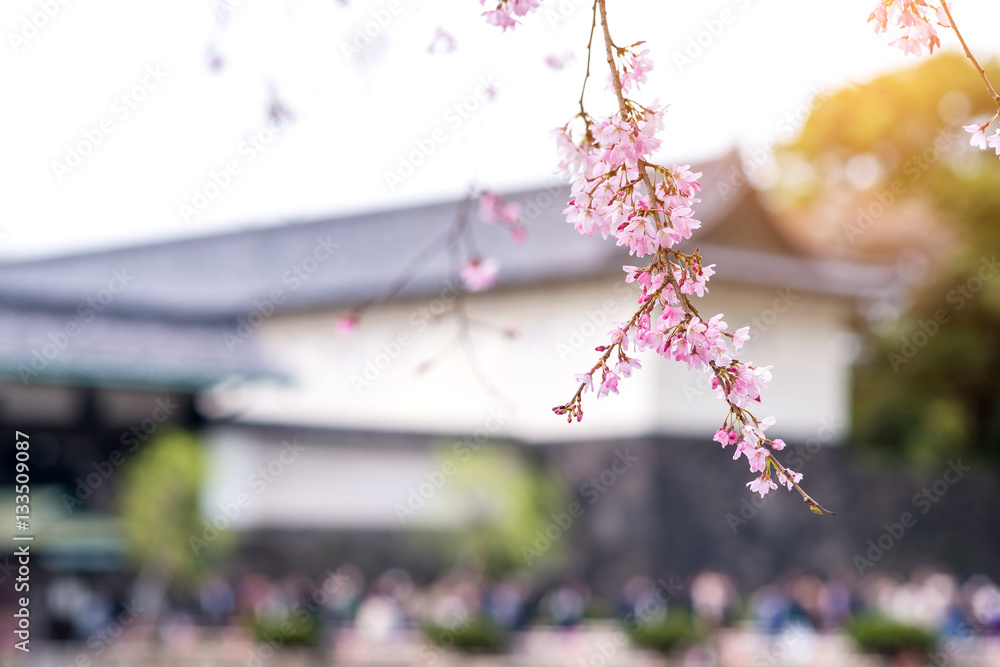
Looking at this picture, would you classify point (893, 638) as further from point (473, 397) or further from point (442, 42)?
point (442, 42)

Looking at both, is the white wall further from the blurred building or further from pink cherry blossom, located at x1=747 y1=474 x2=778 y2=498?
pink cherry blossom, located at x1=747 y1=474 x2=778 y2=498

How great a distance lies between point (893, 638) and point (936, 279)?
29.9 feet

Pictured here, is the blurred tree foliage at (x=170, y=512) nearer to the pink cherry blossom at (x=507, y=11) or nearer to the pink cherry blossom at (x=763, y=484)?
the pink cherry blossom at (x=507, y=11)

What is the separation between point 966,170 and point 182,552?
14.5m

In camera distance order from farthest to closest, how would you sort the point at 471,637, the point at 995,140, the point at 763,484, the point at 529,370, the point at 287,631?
1. the point at 529,370
2. the point at 287,631
3. the point at 471,637
4. the point at 995,140
5. the point at 763,484

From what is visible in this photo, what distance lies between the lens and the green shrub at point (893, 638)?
40.9 feet

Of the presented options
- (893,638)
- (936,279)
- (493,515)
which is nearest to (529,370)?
(493,515)

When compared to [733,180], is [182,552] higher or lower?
lower

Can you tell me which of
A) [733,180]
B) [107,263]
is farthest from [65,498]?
[107,263]

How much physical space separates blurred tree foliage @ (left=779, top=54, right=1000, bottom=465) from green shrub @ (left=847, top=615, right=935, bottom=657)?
7.88 metres

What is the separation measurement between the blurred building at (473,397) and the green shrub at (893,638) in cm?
421

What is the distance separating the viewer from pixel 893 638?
1248 centimetres

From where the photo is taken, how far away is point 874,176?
23.3 meters

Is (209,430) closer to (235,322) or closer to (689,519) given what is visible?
(235,322)
